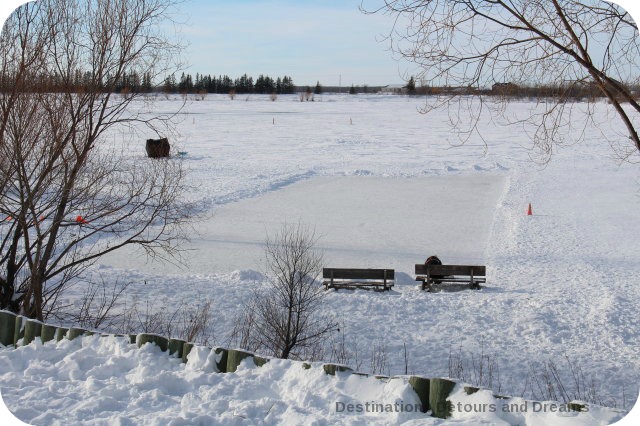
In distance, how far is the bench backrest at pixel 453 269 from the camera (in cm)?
1351

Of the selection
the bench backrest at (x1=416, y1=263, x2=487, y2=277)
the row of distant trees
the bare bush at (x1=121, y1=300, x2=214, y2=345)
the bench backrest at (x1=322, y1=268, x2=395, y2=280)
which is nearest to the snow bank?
the row of distant trees

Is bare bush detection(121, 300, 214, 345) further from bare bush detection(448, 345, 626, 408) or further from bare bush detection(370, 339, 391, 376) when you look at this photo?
bare bush detection(448, 345, 626, 408)

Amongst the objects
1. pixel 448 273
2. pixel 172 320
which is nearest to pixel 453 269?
pixel 448 273

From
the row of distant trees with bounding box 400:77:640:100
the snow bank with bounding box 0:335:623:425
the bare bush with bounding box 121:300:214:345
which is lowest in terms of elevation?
the bare bush with bounding box 121:300:214:345

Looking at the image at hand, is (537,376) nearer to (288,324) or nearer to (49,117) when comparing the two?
(288,324)

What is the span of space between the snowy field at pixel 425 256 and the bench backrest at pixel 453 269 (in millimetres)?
469

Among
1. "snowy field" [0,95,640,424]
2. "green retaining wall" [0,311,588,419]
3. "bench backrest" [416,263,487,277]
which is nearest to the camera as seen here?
"green retaining wall" [0,311,588,419]

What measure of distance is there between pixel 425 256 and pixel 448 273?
306cm

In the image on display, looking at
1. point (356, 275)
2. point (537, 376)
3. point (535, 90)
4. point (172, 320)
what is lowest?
point (172, 320)

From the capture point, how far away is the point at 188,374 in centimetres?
494

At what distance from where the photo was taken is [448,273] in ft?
44.3

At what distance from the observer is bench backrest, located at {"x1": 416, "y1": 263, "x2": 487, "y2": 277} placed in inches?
532

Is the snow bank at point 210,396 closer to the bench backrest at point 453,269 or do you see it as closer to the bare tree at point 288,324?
the bare tree at point 288,324

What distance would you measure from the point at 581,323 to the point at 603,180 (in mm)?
19887
